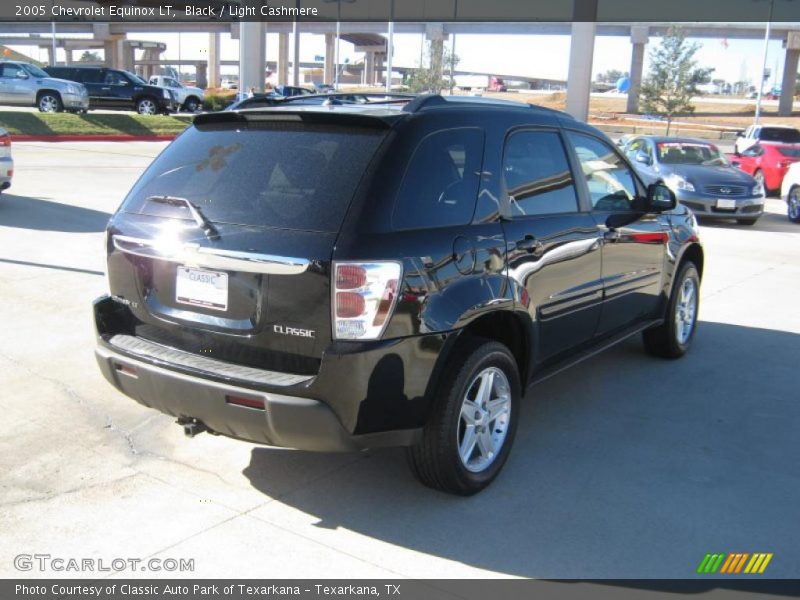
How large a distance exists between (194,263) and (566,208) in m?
2.29

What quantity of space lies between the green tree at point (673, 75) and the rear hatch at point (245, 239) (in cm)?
3767

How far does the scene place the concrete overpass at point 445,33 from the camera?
122 ft

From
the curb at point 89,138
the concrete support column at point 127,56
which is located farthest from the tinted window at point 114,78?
the concrete support column at point 127,56

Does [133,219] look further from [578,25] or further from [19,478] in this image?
[578,25]

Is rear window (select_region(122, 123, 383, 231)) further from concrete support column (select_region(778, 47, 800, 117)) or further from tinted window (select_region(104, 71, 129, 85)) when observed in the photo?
concrete support column (select_region(778, 47, 800, 117))

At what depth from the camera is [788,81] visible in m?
76.4

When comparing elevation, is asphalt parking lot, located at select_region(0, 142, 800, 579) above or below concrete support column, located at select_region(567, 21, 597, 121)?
below

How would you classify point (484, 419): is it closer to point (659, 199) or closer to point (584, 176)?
point (584, 176)

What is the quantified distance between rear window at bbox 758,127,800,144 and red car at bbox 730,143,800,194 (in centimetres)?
167

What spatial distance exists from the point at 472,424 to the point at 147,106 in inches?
1337

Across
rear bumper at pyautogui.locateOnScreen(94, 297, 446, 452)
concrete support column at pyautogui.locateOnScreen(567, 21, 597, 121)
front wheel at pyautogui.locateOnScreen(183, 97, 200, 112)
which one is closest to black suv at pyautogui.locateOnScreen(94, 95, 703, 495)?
rear bumper at pyautogui.locateOnScreen(94, 297, 446, 452)

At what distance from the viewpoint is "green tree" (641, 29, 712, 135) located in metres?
38.9

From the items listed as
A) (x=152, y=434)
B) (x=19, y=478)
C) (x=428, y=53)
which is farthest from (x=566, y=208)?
(x=428, y=53)

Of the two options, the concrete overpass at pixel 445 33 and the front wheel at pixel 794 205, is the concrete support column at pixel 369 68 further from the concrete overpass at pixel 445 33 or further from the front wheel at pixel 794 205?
the front wheel at pixel 794 205
